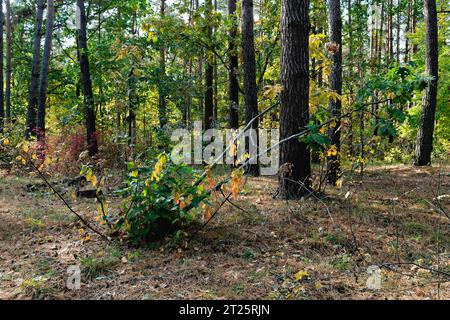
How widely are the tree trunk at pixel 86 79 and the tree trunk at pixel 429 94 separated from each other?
8390 mm

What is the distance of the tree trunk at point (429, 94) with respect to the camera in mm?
8773

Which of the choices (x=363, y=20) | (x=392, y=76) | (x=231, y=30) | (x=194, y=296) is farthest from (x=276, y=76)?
(x=194, y=296)

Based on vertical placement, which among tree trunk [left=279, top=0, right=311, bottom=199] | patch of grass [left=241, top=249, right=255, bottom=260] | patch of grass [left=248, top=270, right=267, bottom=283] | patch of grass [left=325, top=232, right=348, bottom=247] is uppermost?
tree trunk [left=279, top=0, right=311, bottom=199]

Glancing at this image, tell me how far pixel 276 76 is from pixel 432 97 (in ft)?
16.1

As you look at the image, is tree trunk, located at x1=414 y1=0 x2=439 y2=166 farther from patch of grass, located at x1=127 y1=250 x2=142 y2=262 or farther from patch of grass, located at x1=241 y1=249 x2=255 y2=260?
patch of grass, located at x1=127 y1=250 x2=142 y2=262

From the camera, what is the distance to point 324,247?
145 inches

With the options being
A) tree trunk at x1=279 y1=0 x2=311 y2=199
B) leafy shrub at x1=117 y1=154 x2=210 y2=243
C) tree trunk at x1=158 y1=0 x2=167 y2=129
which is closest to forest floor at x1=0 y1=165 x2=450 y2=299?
leafy shrub at x1=117 y1=154 x2=210 y2=243

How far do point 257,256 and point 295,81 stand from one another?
2536 millimetres

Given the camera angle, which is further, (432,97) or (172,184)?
(432,97)

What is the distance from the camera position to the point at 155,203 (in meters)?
3.71

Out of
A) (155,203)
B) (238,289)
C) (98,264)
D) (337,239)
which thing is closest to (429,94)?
(337,239)

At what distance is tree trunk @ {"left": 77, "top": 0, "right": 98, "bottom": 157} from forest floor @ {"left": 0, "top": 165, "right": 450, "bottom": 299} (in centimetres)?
434

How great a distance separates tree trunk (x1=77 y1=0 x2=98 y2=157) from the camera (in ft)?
28.7
